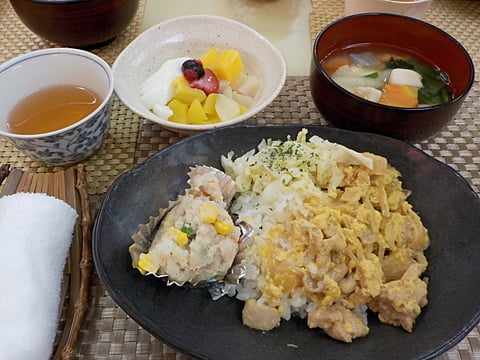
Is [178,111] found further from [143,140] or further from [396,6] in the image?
[396,6]

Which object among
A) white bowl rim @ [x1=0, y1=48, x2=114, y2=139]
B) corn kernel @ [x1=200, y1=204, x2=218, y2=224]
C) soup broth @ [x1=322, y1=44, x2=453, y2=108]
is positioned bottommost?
corn kernel @ [x1=200, y1=204, x2=218, y2=224]

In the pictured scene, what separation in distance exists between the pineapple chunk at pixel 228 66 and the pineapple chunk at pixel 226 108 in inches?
5.3

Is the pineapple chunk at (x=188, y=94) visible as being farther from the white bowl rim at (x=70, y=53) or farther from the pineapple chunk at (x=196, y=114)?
the white bowl rim at (x=70, y=53)

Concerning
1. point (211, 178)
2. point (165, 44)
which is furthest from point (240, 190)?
point (165, 44)

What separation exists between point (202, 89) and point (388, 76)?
74cm

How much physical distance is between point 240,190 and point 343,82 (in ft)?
2.13

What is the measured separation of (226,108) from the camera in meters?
1.77

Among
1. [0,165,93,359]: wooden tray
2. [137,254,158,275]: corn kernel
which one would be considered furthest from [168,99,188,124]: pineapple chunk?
[137,254,158,275]: corn kernel

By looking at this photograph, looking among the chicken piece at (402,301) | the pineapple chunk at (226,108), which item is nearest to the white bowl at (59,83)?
the pineapple chunk at (226,108)

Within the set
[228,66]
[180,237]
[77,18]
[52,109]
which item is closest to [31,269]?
[180,237]

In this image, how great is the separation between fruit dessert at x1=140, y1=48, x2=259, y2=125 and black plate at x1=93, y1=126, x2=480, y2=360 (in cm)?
23

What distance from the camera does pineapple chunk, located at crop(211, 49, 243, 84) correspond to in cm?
189

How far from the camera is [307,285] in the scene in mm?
1277

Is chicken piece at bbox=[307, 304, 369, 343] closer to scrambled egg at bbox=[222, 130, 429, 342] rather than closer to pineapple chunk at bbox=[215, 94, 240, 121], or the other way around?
scrambled egg at bbox=[222, 130, 429, 342]
